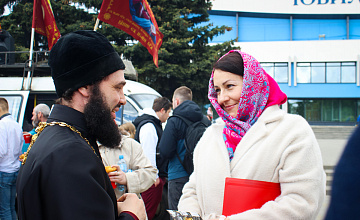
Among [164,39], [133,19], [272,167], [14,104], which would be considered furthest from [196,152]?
[164,39]

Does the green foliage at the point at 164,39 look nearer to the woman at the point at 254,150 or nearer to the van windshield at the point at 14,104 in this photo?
the van windshield at the point at 14,104

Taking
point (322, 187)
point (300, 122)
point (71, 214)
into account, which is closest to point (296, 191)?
point (322, 187)

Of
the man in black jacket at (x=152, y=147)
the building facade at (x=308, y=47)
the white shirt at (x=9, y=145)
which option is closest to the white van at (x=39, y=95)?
the white shirt at (x=9, y=145)

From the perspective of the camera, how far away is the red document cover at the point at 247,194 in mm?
1878

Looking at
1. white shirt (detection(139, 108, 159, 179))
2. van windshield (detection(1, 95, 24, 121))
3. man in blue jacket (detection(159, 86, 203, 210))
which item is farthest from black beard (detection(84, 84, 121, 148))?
van windshield (detection(1, 95, 24, 121))

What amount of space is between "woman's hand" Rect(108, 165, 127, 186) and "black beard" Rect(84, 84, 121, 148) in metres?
1.25

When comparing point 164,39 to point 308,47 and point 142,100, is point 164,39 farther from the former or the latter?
point 308,47

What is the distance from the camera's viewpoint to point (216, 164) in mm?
2109

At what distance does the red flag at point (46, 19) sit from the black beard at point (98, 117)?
7514 millimetres

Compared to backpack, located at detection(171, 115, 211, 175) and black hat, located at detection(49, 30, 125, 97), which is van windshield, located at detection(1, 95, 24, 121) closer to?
backpack, located at detection(171, 115, 211, 175)

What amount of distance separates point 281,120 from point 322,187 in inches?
17.6

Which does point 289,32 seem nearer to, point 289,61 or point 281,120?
point 289,61

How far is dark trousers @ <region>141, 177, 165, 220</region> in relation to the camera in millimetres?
4531

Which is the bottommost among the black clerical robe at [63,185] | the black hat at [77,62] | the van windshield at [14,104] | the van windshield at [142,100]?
the van windshield at [142,100]
